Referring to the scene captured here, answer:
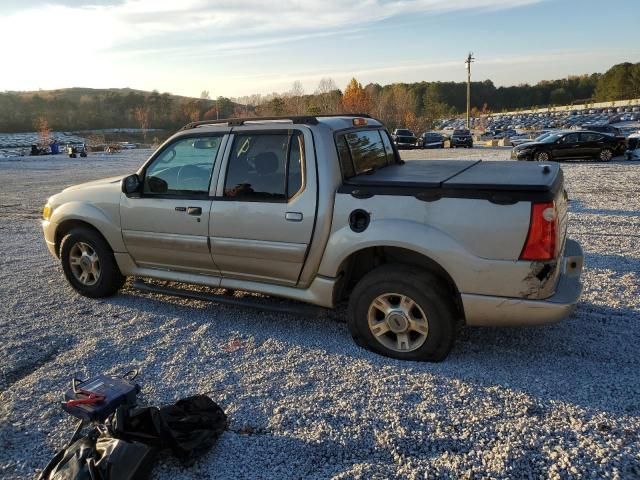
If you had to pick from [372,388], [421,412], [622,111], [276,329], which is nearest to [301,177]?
[276,329]

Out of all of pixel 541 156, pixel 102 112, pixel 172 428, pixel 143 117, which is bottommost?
pixel 172 428

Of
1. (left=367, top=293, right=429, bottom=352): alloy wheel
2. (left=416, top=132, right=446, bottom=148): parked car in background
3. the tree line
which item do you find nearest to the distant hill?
the tree line

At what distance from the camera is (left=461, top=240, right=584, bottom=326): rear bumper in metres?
3.61

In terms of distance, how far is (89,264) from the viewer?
221 inches

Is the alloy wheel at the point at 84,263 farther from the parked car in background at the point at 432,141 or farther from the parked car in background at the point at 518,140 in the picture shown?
the parked car in background at the point at 432,141

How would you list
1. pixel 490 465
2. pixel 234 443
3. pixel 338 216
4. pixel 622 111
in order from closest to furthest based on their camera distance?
pixel 490 465 < pixel 234 443 < pixel 338 216 < pixel 622 111

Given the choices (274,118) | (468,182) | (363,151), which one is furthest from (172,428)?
(363,151)

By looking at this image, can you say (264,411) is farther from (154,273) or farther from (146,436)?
(154,273)

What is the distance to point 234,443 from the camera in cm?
309

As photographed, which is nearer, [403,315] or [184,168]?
[403,315]

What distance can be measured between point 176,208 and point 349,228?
179cm

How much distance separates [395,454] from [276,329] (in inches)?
82.0

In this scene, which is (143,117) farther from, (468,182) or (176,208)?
(468,182)

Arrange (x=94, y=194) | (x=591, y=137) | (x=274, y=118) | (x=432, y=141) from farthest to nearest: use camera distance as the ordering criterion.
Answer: (x=432, y=141), (x=591, y=137), (x=94, y=194), (x=274, y=118)
